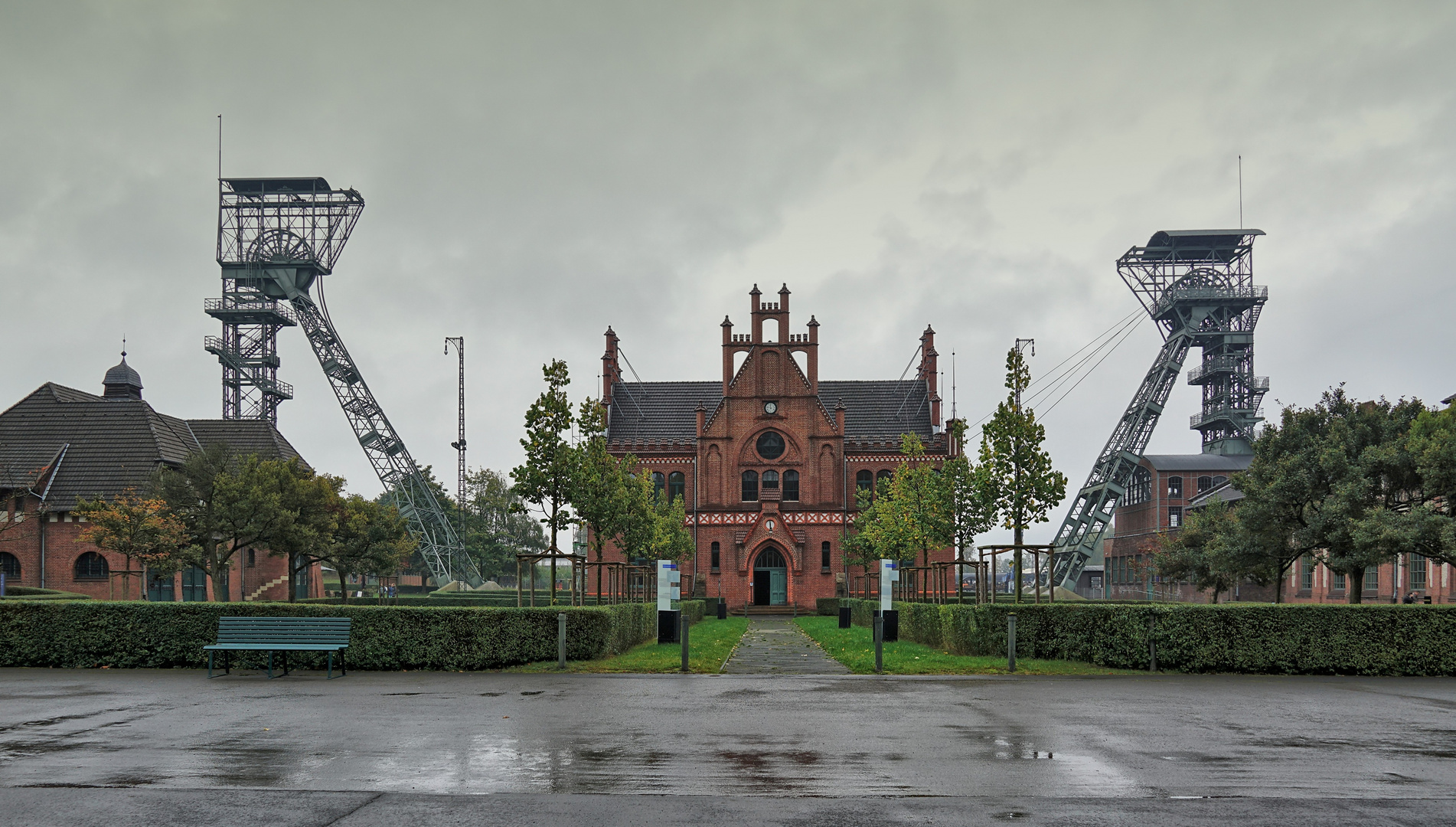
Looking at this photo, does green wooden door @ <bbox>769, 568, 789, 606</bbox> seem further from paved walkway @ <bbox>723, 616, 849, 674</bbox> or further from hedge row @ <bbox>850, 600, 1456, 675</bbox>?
hedge row @ <bbox>850, 600, 1456, 675</bbox>

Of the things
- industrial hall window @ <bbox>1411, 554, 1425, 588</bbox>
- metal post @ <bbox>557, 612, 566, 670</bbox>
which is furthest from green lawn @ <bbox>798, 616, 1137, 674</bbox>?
industrial hall window @ <bbox>1411, 554, 1425, 588</bbox>

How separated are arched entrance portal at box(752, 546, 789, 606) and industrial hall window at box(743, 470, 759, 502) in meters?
3.51

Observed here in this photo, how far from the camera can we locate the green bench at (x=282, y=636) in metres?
17.4

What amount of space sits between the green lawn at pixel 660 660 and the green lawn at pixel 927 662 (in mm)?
2671

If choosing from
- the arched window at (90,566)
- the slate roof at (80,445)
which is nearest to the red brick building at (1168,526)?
the slate roof at (80,445)

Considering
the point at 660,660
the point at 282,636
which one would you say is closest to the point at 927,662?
the point at 660,660

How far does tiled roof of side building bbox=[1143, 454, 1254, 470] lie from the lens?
71.6 metres

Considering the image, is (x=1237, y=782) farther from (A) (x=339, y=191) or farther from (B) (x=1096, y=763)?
(A) (x=339, y=191)

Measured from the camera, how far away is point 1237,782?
29.4ft

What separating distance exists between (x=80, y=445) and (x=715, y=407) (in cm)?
3368

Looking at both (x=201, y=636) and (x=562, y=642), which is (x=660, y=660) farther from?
(x=201, y=636)

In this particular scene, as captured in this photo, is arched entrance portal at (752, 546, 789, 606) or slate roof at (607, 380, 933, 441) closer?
arched entrance portal at (752, 546, 789, 606)

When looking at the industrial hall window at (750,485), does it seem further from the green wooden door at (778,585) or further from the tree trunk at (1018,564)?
the tree trunk at (1018,564)

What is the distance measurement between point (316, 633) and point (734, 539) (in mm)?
42134
